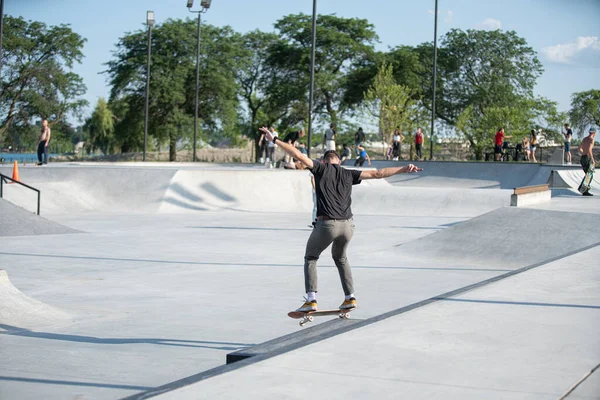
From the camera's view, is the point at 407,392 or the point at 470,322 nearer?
the point at 407,392

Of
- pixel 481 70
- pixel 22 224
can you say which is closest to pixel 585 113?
pixel 481 70

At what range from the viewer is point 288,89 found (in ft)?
206

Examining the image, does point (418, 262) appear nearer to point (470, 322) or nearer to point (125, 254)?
point (125, 254)

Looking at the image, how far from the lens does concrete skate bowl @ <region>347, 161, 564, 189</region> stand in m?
29.6

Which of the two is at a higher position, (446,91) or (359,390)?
(446,91)

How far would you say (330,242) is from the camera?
6715 mm

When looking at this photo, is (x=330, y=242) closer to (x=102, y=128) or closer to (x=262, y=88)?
(x=262, y=88)

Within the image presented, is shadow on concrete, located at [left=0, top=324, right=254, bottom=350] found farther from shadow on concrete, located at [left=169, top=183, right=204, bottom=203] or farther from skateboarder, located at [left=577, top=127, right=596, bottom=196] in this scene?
shadow on concrete, located at [left=169, top=183, right=204, bottom=203]

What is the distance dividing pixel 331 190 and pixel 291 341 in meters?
1.57

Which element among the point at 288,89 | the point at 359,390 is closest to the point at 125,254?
the point at 359,390

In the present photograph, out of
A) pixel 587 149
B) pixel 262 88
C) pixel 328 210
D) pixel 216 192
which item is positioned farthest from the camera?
pixel 262 88

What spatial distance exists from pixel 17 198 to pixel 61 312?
13103 mm

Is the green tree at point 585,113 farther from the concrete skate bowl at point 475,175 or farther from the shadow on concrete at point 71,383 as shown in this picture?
the shadow on concrete at point 71,383

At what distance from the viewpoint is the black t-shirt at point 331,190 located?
21.9 ft
